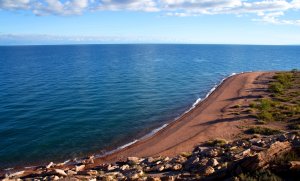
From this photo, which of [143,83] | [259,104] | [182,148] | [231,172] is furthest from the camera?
[143,83]

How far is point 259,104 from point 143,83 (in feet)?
103

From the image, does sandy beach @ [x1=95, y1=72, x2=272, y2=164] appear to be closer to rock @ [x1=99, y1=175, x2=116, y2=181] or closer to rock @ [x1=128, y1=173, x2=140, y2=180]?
rock @ [x1=99, y1=175, x2=116, y2=181]

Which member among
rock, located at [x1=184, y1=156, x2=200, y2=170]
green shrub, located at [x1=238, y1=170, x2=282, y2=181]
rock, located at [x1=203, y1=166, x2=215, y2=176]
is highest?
green shrub, located at [x1=238, y1=170, x2=282, y2=181]

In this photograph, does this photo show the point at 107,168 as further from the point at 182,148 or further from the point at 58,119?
the point at 58,119

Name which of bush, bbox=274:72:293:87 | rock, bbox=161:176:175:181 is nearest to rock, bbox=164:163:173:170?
rock, bbox=161:176:175:181

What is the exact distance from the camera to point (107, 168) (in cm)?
2661

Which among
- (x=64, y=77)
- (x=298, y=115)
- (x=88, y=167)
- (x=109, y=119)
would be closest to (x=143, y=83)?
(x=64, y=77)

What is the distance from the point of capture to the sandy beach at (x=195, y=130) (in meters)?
32.4

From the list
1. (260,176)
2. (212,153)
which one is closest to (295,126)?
(212,153)

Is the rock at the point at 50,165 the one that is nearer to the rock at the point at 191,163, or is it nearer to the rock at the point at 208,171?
the rock at the point at 191,163

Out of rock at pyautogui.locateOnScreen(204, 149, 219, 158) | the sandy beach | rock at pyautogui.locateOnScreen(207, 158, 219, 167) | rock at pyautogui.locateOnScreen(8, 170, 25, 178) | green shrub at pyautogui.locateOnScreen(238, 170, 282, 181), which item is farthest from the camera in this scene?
the sandy beach

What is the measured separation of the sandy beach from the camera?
1275 inches

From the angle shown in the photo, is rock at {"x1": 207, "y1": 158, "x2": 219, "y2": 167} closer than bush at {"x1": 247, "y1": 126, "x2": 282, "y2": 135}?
Yes

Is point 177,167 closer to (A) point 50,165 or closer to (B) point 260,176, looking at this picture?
(B) point 260,176
